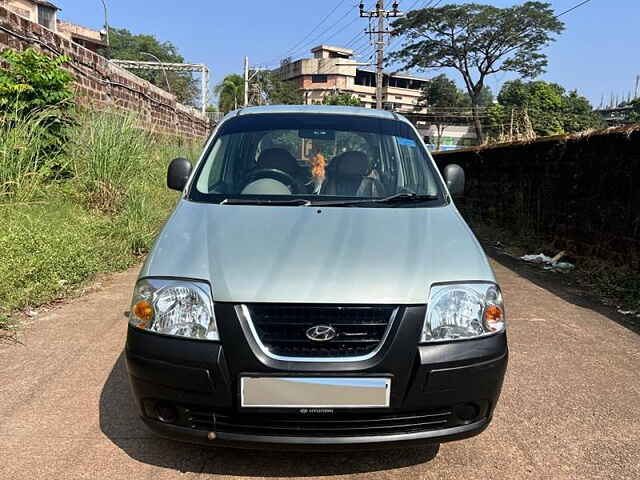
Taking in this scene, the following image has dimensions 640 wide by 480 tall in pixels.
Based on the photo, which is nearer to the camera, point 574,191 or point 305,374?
point 305,374

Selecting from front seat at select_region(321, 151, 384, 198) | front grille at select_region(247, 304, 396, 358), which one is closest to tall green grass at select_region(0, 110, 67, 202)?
front seat at select_region(321, 151, 384, 198)

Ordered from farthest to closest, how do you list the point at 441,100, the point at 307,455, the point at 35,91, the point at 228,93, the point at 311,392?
the point at 441,100, the point at 228,93, the point at 35,91, the point at 307,455, the point at 311,392

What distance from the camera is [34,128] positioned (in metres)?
6.36

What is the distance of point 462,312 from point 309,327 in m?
0.63

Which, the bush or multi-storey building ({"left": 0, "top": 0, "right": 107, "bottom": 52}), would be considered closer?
the bush

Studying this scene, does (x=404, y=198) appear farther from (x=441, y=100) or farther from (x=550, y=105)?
(x=441, y=100)

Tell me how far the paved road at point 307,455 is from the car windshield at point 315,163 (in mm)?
1249

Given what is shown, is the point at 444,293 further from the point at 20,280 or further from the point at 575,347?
the point at 20,280

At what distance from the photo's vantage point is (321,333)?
1.94 m

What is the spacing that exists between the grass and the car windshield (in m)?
2.13

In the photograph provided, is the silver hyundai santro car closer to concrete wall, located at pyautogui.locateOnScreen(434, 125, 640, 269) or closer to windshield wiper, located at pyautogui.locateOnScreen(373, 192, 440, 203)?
windshield wiper, located at pyautogui.locateOnScreen(373, 192, 440, 203)

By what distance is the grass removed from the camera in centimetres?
449

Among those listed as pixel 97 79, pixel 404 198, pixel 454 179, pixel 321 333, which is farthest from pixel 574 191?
pixel 97 79

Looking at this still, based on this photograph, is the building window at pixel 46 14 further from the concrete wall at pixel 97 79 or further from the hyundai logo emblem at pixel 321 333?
the hyundai logo emblem at pixel 321 333
